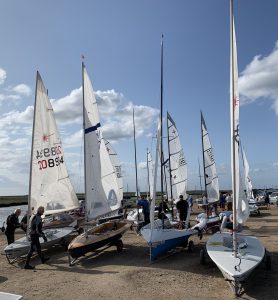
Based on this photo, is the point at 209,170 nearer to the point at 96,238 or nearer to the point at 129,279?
the point at 96,238

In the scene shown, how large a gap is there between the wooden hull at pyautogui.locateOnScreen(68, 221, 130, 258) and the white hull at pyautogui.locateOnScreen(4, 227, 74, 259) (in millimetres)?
1329

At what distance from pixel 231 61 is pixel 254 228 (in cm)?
1078

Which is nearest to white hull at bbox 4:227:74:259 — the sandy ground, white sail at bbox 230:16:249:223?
the sandy ground

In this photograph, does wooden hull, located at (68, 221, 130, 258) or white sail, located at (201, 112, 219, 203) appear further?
white sail, located at (201, 112, 219, 203)

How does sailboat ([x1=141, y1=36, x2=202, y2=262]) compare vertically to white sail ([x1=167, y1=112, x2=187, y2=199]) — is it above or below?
below

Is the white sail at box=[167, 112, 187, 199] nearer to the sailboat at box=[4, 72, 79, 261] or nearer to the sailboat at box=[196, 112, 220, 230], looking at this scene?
the sailboat at box=[196, 112, 220, 230]

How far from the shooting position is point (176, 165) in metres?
21.6

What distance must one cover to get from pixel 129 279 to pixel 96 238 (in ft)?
8.83

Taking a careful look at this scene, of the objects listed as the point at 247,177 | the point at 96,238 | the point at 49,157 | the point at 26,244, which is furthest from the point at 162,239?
the point at 247,177

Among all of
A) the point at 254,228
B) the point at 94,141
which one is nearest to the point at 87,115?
the point at 94,141

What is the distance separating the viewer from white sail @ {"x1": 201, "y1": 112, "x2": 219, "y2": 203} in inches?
795

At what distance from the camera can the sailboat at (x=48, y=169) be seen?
41.2ft

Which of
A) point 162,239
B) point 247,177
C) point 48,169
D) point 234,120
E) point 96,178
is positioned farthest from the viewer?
point 247,177

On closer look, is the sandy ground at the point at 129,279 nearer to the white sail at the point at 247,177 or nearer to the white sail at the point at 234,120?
the white sail at the point at 234,120
